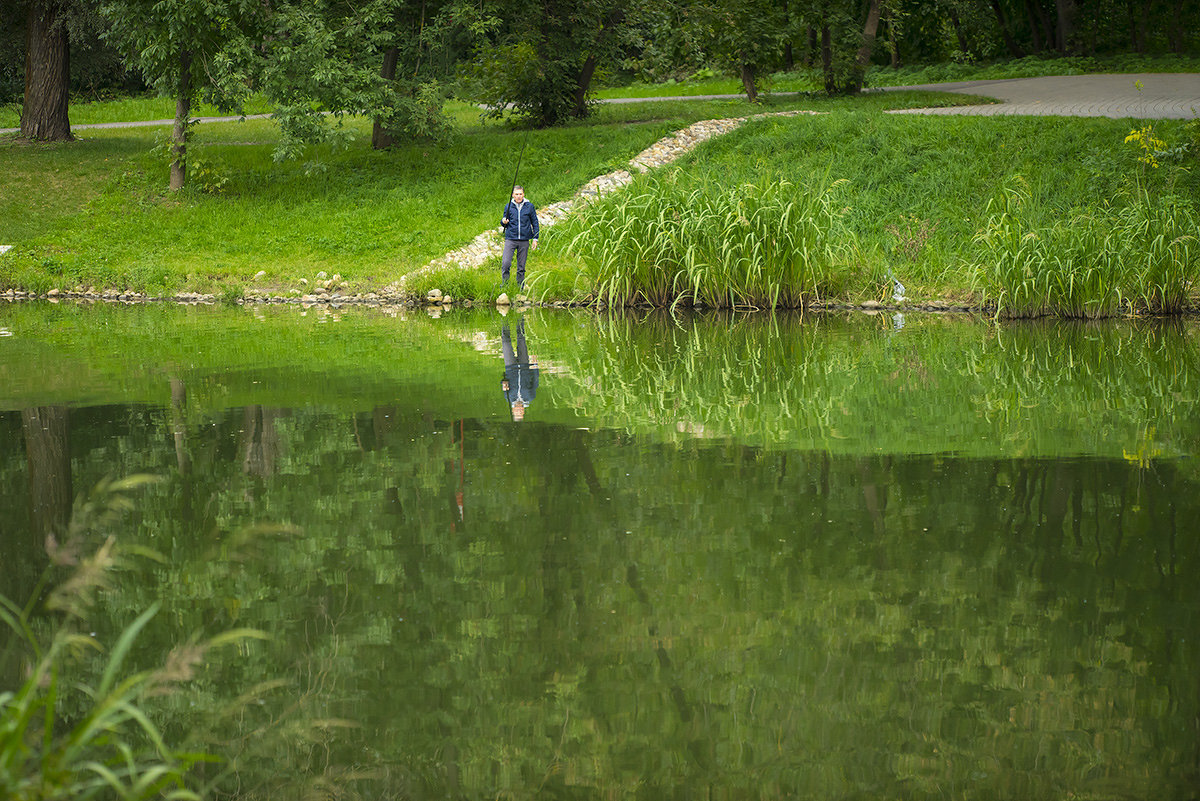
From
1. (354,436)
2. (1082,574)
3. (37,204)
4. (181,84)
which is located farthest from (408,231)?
(1082,574)

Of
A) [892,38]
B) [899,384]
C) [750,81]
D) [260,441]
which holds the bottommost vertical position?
[260,441]

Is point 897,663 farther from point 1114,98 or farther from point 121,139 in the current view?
point 121,139

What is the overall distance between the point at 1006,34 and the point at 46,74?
1015 inches

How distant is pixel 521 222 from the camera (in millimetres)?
17266

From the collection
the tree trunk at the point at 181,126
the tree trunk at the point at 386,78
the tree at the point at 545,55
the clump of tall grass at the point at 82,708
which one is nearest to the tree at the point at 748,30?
the tree at the point at 545,55

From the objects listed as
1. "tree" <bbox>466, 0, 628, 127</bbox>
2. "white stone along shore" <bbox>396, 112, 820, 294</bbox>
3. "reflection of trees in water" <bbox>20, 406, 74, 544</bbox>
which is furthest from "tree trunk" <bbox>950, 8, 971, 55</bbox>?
"reflection of trees in water" <bbox>20, 406, 74, 544</bbox>

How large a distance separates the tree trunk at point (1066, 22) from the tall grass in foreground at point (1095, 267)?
20094mm

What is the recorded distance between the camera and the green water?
12.4ft

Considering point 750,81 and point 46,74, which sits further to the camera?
point 750,81

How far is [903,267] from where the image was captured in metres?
17.4

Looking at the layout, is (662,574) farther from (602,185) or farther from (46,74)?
(46,74)

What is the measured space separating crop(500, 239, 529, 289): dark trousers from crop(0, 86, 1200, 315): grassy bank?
48 centimetres

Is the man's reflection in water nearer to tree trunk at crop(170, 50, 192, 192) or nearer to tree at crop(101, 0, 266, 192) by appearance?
tree at crop(101, 0, 266, 192)

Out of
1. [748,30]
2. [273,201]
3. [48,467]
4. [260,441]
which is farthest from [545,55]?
[48,467]
